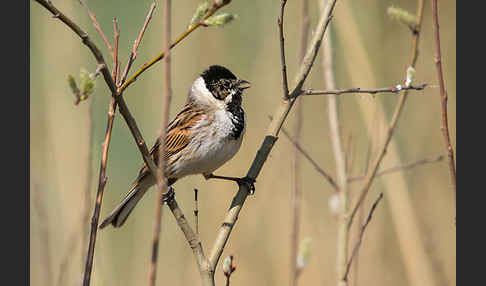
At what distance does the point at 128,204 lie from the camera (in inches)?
120

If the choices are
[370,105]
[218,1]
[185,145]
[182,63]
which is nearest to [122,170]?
[182,63]

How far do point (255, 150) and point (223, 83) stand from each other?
2.77ft

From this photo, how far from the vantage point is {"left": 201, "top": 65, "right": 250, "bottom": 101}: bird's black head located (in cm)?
318

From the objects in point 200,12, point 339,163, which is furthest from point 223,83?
point 200,12

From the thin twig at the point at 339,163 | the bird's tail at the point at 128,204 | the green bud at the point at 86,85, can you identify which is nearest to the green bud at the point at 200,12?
the green bud at the point at 86,85

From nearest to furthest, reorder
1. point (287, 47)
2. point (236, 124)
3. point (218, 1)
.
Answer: point (218, 1), point (236, 124), point (287, 47)

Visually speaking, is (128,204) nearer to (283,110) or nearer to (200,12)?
(283,110)

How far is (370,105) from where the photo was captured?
286 centimetres

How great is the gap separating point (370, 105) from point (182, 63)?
1.46 m

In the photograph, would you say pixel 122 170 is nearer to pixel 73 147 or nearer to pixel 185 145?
pixel 73 147

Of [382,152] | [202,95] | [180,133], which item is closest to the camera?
[382,152]

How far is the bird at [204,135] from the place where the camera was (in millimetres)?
3016

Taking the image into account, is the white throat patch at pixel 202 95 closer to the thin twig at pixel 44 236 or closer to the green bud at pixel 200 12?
the thin twig at pixel 44 236

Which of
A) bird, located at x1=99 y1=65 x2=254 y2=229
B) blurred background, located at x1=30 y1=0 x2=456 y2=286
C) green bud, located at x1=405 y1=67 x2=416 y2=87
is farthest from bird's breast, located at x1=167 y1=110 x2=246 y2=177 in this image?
green bud, located at x1=405 y1=67 x2=416 y2=87
